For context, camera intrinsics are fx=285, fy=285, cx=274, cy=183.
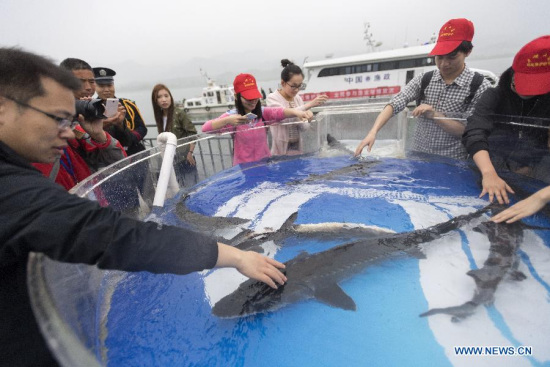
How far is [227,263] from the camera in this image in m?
1.33

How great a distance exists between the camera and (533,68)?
2162 millimetres

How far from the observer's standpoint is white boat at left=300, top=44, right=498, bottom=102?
48.2 feet

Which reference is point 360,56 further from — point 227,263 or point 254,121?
A: point 227,263

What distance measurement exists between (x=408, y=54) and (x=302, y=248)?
15.7 meters

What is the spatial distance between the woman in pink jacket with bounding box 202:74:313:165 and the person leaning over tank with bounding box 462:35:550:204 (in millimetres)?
2075

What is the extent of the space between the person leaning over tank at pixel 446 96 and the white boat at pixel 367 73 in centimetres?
1263

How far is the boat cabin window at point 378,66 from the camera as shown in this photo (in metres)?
14.6

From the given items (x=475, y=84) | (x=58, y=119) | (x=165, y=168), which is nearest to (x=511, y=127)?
(x=475, y=84)

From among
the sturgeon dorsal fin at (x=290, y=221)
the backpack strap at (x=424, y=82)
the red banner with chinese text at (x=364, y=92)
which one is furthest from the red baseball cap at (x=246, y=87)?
the red banner with chinese text at (x=364, y=92)

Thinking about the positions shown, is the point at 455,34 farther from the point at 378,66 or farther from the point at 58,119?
the point at 378,66

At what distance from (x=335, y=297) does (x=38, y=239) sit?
146cm

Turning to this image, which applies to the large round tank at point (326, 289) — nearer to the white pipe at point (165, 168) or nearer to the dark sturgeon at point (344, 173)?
the white pipe at point (165, 168)

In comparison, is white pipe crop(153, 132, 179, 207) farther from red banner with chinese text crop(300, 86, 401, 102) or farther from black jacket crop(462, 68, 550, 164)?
red banner with chinese text crop(300, 86, 401, 102)

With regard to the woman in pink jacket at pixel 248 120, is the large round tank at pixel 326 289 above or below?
below
